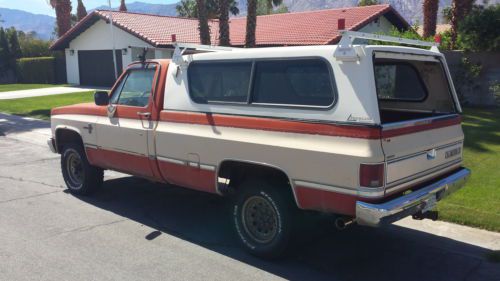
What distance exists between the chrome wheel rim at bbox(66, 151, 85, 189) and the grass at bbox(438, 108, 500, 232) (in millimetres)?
4979

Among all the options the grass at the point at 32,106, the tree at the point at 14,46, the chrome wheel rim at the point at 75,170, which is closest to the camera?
the chrome wheel rim at the point at 75,170

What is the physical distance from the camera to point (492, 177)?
7523 millimetres

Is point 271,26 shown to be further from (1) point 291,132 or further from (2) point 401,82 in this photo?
(1) point 291,132

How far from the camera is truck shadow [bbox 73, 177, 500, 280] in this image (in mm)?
4727

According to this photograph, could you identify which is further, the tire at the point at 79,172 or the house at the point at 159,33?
the house at the point at 159,33

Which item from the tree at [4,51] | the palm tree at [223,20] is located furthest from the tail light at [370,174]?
the tree at [4,51]

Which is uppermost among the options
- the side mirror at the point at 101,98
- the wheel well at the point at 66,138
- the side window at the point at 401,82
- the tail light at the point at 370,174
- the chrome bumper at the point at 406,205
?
the side window at the point at 401,82

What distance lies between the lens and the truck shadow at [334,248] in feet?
15.5

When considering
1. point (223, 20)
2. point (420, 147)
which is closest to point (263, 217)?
point (420, 147)

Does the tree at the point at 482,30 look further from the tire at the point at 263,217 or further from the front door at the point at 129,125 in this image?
the tire at the point at 263,217

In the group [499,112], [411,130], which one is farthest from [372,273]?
[499,112]

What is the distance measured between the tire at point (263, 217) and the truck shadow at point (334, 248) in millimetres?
149

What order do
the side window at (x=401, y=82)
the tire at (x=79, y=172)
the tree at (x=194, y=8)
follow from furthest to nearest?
the tree at (x=194, y=8)
the tire at (x=79, y=172)
the side window at (x=401, y=82)

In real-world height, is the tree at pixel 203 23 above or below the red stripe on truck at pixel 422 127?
above
